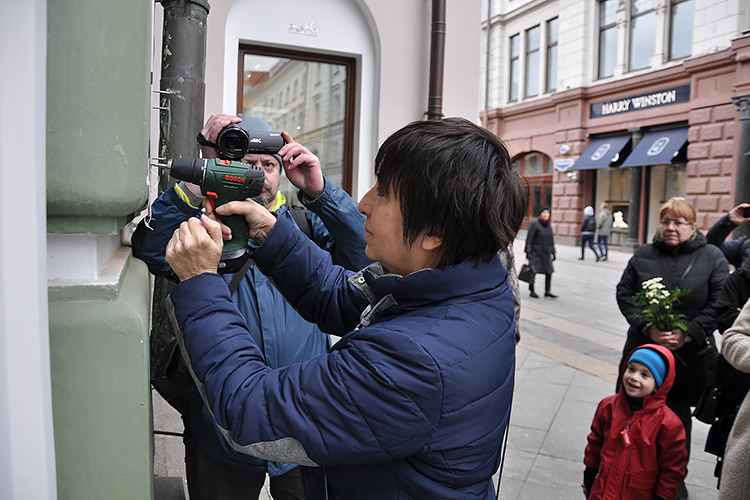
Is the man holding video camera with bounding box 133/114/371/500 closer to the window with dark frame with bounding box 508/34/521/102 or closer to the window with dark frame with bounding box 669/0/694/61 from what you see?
the window with dark frame with bounding box 669/0/694/61

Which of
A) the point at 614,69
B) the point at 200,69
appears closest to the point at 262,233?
the point at 200,69

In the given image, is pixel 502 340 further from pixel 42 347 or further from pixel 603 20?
pixel 603 20

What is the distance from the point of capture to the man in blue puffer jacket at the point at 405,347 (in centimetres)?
102

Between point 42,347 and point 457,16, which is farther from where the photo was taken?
point 457,16

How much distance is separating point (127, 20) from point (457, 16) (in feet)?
16.9

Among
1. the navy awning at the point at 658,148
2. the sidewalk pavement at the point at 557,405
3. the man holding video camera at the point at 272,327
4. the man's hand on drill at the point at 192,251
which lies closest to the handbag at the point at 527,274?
the sidewalk pavement at the point at 557,405

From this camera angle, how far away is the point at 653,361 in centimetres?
292

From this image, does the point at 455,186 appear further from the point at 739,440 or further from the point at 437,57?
the point at 437,57

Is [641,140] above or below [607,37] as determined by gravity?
below

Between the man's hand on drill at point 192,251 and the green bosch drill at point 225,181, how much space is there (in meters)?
0.14

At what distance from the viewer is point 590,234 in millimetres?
16047

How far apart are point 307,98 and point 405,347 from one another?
488 centimetres

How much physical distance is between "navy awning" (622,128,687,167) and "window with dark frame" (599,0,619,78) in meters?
2.88

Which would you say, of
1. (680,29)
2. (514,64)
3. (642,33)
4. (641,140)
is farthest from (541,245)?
(514,64)
